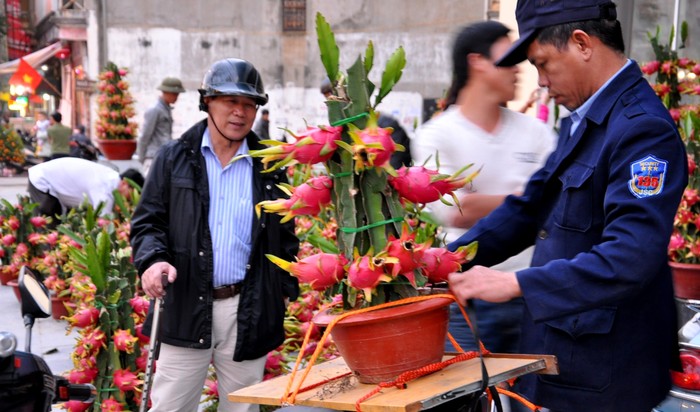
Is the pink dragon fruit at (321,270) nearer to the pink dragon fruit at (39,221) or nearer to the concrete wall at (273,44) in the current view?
the pink dragon fruit at (39,221)

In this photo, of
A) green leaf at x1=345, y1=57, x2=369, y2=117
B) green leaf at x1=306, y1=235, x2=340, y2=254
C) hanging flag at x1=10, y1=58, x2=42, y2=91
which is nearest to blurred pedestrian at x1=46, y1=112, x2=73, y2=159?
hanging flag at x1=10, y1=58, x2=42, y2=91

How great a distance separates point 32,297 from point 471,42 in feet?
6.70

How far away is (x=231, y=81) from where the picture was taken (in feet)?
12.9

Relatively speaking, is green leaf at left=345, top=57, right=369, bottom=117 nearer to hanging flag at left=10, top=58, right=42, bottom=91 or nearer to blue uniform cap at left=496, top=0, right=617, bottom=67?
blue uniform cap at left=496, top=0, right=617, bottom=67

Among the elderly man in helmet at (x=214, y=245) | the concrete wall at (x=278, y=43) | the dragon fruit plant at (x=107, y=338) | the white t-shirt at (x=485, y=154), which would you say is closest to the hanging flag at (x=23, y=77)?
the concrete wall at (x=278, y=43)

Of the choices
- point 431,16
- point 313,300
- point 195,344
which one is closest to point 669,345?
point 195,344

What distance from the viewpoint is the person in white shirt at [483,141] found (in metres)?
3.43

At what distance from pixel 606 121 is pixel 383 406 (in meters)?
0.99

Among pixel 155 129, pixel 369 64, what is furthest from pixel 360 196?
pixel 155 129

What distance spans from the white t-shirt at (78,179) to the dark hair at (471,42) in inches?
214

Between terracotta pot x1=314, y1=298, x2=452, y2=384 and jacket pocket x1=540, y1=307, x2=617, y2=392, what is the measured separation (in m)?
0.36

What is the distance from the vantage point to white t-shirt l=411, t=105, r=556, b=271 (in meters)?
3.50

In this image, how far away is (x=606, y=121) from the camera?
2.29 m

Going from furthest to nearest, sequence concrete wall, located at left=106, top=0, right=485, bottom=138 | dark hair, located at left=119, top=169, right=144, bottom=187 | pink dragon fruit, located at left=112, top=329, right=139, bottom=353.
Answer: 1. concrete wall, located at left=106, top=0, right=485, bottom=138
2. dark hair, located at left=119, top=169, right=144, bottom=187
3. pink dragon fruit, located at left=112, top=329, right=139, bottom=353
